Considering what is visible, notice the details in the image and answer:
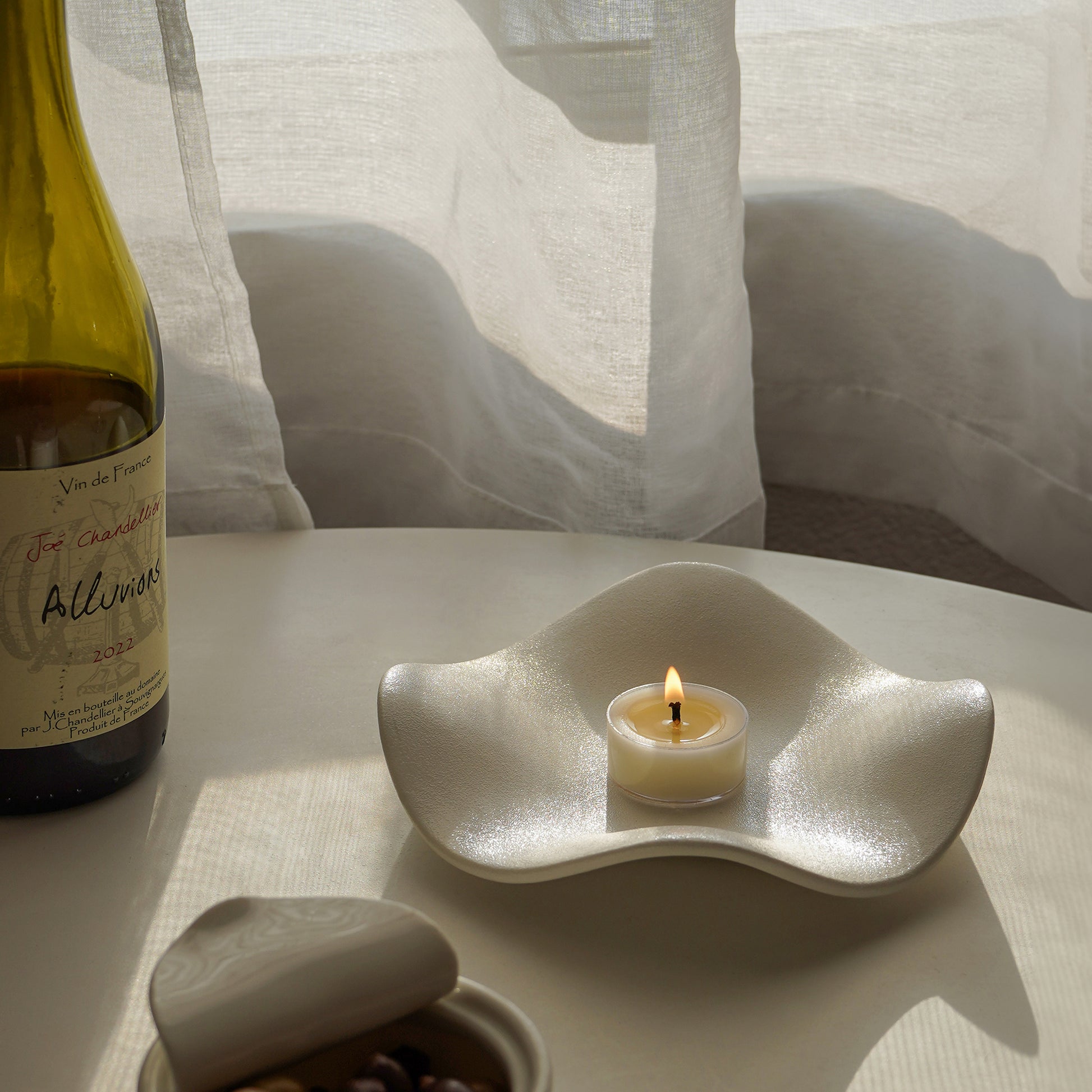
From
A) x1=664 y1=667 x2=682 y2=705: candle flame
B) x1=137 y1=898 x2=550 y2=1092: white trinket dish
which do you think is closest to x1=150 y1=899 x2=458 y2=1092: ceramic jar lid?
x1=137 y1=898 x2=550 y2=1092: white trinket dish

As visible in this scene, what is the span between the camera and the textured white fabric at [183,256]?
674mm

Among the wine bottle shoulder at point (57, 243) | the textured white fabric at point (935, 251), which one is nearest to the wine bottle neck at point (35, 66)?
the wine bottle shoulder at point (57, 243)

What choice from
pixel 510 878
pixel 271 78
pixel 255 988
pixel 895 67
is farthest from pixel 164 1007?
pixel 895 67

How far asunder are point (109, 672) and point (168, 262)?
34 centimetres

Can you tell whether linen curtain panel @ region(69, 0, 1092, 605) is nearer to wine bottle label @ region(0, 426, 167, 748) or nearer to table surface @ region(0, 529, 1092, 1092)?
table surface @ region(0, 529, 1092, 1092)

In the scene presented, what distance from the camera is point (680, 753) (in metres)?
0.46

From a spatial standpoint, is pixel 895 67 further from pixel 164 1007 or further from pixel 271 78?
pixel 164 1007

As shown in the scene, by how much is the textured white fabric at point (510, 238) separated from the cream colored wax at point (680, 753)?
1.02 ft

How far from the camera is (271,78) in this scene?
77cm

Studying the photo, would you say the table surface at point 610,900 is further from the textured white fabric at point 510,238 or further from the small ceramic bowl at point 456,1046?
the textured white fabric at point 510,238

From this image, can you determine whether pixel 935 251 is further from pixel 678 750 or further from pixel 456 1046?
pixel 456 1046

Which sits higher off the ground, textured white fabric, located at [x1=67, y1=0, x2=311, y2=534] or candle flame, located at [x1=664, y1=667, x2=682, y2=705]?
textured white fabric, located at [x1=67, y1=0, x2=311, y2=534]

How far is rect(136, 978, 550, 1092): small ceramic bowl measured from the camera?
28cm

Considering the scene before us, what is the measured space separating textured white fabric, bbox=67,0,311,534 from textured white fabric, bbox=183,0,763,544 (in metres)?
0.10
